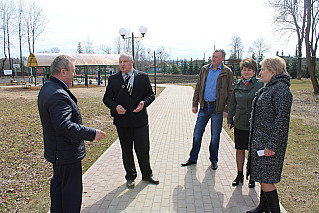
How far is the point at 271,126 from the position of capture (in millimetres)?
2580

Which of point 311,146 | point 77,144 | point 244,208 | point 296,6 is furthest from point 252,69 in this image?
point 296,6

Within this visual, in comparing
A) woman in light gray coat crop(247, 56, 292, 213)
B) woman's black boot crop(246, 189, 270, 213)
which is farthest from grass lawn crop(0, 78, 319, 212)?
woman in light gray coat crop(247, 56, 292, 213)

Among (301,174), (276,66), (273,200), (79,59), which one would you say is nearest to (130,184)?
(273,200)

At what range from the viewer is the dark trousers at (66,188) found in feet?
7.72

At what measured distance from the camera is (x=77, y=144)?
237 centimetres

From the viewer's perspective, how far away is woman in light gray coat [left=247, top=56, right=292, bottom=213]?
249 centimetres

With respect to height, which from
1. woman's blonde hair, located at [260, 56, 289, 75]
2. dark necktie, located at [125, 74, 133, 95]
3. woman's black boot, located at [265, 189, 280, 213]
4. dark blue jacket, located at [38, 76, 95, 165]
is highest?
woman's blonde hair, located at [260, 56, 289, 75]

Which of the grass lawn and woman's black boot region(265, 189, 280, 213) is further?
the grass lawn

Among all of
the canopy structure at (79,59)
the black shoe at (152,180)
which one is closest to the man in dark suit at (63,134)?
the black shoe at (152,180)

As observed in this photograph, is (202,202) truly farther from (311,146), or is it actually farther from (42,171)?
(311,146)

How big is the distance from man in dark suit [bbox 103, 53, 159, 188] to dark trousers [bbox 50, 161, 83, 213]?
1.21 meters

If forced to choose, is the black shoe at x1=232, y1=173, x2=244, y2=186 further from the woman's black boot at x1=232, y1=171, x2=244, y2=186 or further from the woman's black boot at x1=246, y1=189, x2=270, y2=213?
the woman's black boot at x1=246, y1=189, x2=270, y2=213

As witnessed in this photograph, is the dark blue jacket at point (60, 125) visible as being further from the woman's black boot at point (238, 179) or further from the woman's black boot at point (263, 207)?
the woman's black boot at point (238, 179)

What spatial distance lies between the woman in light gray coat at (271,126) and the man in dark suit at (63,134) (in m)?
1.75
